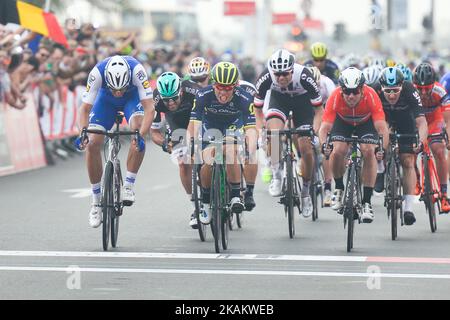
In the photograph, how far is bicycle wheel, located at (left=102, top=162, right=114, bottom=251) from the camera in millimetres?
12312

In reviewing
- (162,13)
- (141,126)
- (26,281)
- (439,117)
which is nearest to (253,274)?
(26,281)

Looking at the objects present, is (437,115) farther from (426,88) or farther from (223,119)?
(223,119)

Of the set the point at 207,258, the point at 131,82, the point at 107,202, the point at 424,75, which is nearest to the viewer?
the point at 207,258

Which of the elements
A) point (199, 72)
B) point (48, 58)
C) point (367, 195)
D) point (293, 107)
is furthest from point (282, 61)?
point (48, 58)

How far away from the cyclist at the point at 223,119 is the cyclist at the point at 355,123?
79 cm

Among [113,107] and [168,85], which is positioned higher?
[168,85]

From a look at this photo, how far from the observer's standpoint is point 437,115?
14.9 meters

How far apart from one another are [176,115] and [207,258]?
2.39 meters

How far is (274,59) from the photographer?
46.0 ft

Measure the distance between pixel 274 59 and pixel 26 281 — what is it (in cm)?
451

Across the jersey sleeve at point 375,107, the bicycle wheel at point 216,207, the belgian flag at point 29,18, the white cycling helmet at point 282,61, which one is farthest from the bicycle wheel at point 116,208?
the belgian flag at point 29,18

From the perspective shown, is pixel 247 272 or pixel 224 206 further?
pixel 224 206

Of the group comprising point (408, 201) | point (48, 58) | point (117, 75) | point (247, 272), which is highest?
point (48, 58)

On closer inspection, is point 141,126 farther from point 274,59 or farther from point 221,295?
point 221,295
